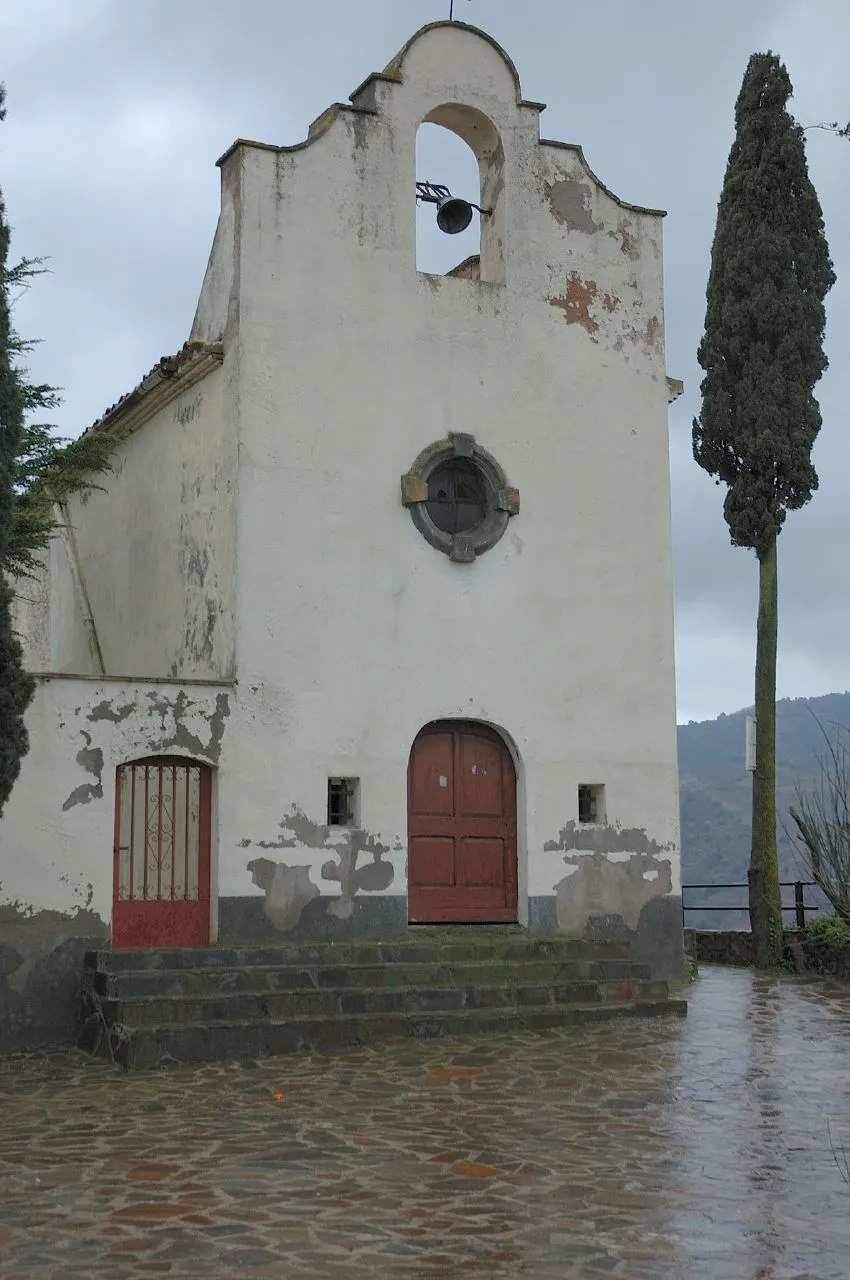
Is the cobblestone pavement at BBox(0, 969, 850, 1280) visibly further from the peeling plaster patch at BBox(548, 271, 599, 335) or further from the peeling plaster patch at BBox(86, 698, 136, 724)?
the peeling plaster patch at BBox(548, 271, 599, 335)

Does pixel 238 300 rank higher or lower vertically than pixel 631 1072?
higher

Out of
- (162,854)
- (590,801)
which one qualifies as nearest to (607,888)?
(590,801)

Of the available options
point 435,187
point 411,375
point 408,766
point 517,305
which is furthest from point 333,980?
point 435,187

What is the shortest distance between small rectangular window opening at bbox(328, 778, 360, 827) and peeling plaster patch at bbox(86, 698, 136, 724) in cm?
221

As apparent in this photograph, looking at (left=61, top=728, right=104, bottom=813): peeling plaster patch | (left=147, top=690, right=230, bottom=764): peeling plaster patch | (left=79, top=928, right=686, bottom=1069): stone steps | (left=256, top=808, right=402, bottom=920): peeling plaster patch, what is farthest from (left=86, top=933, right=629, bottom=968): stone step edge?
(left=147, top=690, right=230, bottom=764): peeling plaster patch

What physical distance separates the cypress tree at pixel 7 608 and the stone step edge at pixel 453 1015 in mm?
2339

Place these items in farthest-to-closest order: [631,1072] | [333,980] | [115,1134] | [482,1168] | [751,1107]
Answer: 1. [333,980]
2. [631,1072]
3. [751,1107]
4. [115,1134]
5. [482,1168]

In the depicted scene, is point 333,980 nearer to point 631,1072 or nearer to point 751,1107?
point 631,1072

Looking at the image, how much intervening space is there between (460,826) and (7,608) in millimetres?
5835

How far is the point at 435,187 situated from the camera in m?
16.8

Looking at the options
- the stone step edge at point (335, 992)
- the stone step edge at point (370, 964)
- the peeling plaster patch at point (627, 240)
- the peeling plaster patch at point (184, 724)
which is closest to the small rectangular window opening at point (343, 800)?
the peeling plaster patch at point (184, 724)

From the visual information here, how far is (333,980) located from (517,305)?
24.8 ft

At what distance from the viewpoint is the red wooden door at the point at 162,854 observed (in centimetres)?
1419

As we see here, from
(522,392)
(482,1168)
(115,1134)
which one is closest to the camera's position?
(482,1168)
